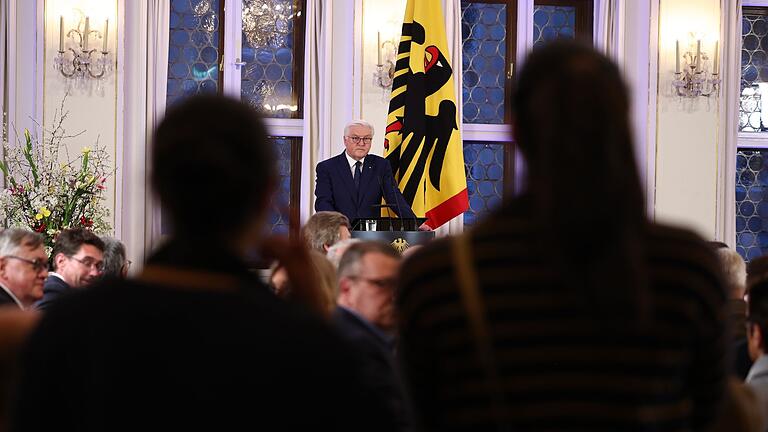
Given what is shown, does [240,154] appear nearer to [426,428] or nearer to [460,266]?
[460,266]

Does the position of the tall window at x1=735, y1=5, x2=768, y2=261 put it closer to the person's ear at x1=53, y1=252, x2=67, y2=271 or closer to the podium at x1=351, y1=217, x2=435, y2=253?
the podium at x1=351, y1=217, x2=435, y2=253

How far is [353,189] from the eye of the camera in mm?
8477

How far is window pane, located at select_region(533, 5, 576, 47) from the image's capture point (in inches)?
444

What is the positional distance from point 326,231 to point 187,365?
455 centimetres

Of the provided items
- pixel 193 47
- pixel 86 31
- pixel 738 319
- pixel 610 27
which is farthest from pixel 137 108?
pixel 738 319

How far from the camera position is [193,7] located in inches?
419

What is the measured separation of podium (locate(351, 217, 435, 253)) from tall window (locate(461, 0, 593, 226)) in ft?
11.8

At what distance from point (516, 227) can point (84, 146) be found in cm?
882

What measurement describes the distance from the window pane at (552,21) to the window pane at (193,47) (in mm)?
3202

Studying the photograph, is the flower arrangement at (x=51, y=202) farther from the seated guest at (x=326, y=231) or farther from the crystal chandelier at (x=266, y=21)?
the crystal chandelier at (x=266, y=21)

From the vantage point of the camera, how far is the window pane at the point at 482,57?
36.3 feet

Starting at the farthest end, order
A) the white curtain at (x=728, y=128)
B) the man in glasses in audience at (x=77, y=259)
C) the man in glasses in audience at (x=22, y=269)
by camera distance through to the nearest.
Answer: the white curtain at (x=728, y=128), the man in glasses in audience at (x=77, y=259), the man in glasses in audience at (x=22, y=269)

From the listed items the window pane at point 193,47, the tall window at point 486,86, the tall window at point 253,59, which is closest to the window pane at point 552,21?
the tall window at point 486,86

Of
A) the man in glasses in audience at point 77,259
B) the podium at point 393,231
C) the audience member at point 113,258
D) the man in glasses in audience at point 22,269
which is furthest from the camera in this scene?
the podium at point 393,231
